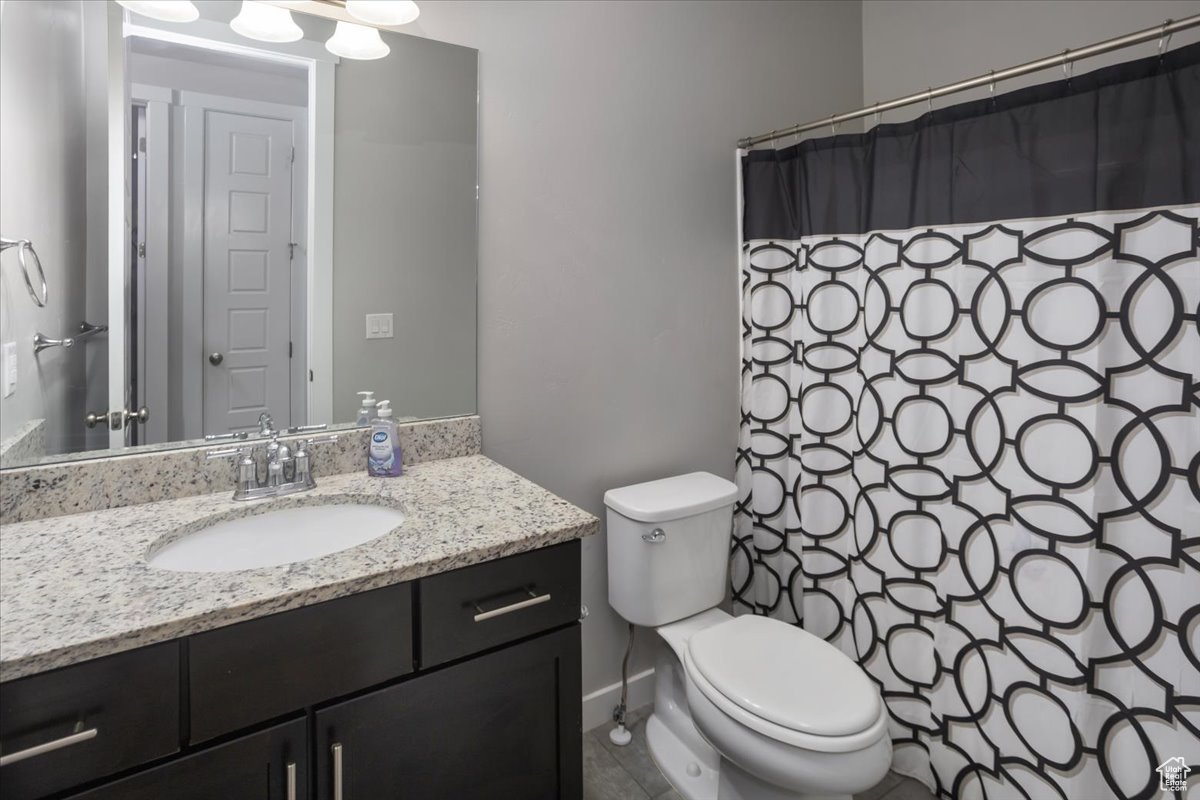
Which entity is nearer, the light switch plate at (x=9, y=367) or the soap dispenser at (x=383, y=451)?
the light switch plate at (x=9, y=367)

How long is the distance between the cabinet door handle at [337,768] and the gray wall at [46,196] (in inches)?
31.3

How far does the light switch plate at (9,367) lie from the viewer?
112 cm

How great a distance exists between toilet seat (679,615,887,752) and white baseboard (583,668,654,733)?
0.53m

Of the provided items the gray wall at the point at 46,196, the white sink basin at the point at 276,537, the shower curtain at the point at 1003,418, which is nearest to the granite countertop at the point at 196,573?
the white sink basin at the point at 276,537

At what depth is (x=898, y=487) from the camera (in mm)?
1739

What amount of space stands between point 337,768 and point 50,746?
361mm

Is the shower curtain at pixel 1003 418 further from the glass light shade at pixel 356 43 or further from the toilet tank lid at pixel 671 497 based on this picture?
the glass light shade at pixel 356 43

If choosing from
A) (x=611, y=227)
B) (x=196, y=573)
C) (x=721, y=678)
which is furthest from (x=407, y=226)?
(x=721, y=678)

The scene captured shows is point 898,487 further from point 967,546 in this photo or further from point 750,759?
point 750,759

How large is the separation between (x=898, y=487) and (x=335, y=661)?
57.4 inches

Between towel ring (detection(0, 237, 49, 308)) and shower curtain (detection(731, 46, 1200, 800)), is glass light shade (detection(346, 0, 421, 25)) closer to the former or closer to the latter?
towel ring (detection(0, 237, 49, 308))

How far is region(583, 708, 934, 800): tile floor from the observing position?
1.72 metres

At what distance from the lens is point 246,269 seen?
137 cm

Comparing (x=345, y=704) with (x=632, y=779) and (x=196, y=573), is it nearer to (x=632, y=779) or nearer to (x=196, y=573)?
(x=196, y=573)
